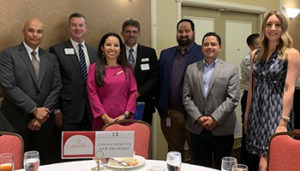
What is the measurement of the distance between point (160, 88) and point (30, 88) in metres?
1.39

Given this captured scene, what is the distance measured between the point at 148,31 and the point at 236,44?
1.84 meters

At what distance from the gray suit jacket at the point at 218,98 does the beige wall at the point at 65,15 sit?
1.46m

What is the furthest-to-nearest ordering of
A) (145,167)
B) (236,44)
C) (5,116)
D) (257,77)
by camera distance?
(236,44) < (5,116) < (257,77) < (145,167)

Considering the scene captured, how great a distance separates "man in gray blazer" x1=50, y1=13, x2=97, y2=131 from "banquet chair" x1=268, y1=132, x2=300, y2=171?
1.92m

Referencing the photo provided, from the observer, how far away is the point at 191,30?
3271mm

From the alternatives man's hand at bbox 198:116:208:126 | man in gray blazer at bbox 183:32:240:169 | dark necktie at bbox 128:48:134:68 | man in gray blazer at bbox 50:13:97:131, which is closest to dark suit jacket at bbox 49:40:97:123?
man in gray blazer at bbox 50:13:97:131

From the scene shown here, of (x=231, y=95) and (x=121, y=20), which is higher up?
(x=121, y=20)

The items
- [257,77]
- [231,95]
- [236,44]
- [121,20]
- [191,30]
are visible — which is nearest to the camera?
[257,77]

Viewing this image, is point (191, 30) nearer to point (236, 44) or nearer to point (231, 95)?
point (231, 95)

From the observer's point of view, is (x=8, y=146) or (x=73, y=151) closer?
(x=73, y=151)

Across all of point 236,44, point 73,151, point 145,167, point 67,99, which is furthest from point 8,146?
point 236,44

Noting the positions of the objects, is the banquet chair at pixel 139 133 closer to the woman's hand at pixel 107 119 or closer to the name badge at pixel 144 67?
the woman's hand at pixel 107 119

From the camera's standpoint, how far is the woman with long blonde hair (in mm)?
2105

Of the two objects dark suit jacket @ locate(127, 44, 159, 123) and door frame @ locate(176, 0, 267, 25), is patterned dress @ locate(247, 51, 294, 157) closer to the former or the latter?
dark suit jacket @ locate(127, 44, 159, 123)
